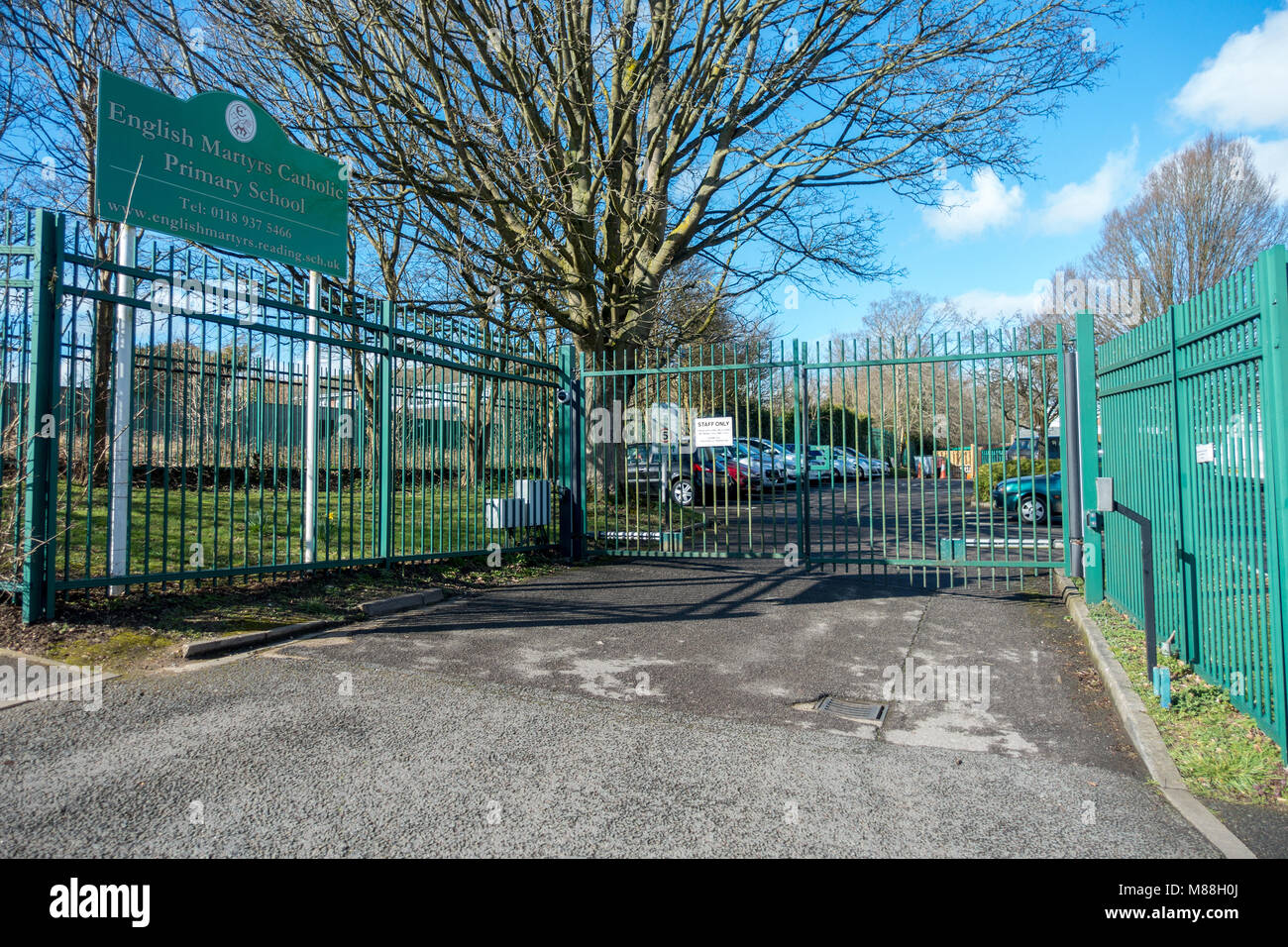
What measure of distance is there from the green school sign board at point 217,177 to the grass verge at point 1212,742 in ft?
27.0

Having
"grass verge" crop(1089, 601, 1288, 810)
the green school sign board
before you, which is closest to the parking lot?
"grass verge" crop(1089, 601, 1288, 810)

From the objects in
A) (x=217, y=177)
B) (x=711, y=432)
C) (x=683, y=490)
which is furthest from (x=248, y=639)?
(x=683, y=490)

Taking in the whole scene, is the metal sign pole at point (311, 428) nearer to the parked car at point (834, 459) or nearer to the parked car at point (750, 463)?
the parked car at point (750, 463)

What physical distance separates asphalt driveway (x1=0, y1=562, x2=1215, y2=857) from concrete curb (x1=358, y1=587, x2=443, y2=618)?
392 mm

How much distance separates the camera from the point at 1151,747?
158 inches

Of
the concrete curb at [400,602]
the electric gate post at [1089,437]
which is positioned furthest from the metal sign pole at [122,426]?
the electric gate post at [1089,437]

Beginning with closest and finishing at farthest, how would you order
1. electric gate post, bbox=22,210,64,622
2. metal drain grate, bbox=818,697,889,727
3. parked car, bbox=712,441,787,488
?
metal drain grate, bbox=818,697,889,727, electric gate post, bbox=22,210,64,622, parked car, bbox=712,441,787,488

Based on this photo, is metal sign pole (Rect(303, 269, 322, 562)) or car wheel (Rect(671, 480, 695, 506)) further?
car wheel (Rect(671, 480, 695, 506))

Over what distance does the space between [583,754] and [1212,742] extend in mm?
3292

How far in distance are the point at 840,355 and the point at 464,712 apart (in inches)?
229

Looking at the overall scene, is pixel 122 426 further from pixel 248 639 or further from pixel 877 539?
pixel 877 539

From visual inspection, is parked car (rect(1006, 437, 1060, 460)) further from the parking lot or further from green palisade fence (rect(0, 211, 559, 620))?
green palisade fence (rect(0, 211, 559, 620))

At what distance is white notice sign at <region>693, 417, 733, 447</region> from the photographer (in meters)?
8.87

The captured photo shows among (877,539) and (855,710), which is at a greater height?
(877,539)
